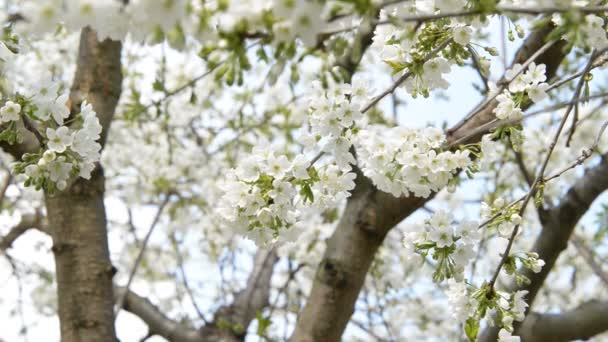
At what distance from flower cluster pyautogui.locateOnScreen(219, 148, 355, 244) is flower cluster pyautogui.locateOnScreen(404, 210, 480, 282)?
0.31 meters

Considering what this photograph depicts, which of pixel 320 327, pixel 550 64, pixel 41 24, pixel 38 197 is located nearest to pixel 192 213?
pixel 38 197

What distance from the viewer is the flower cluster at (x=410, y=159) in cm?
168

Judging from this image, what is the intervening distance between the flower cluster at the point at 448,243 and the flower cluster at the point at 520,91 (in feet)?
0.98

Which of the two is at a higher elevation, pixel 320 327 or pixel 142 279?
pixel 142 279

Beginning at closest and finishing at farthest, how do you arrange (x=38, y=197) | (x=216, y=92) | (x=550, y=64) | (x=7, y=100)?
(x=7, y=100) → (x=550, y=64) → (x=38, y=197) → (x=216, y=92)

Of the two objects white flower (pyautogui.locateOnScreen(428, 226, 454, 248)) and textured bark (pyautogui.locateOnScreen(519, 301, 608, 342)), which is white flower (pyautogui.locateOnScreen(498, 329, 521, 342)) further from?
textured bark (pyautogui.locateOnScreen(519, 301, 608, 342))

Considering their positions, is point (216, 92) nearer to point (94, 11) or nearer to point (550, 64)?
point (550, 64)

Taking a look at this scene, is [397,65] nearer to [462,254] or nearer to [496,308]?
[462,254]

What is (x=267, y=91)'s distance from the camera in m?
5.83

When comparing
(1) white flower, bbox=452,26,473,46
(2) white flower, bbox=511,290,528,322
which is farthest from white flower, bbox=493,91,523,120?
(2) white flower, bbox=511,290,528,322

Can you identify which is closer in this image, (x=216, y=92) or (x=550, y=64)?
(x=550, y=64)

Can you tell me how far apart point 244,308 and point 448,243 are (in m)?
2.24

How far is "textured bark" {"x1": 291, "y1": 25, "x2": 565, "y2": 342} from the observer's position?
8.21 ft

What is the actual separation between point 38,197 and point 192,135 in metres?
1.40
